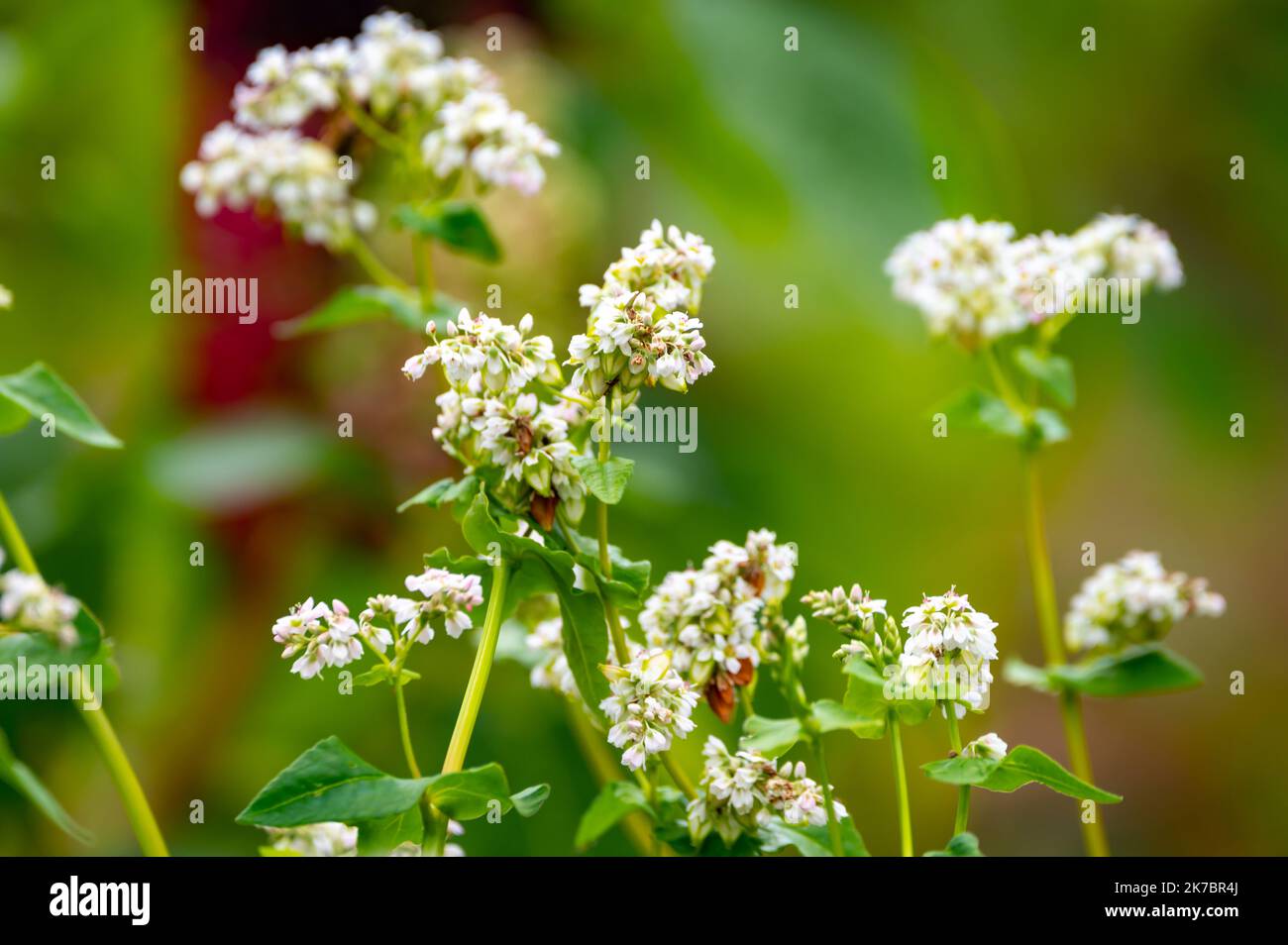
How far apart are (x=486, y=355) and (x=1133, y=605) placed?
1.16 feet

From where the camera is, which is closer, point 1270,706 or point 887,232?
Answer: point 887,232

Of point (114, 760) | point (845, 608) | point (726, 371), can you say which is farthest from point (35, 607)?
point (726, 371)

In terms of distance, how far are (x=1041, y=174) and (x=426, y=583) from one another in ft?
3.81

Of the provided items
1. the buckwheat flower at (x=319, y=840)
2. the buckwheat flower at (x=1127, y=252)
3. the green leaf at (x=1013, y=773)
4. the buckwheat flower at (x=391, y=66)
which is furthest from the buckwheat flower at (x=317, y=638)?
the buckwheat flower at (x=1127, y=252)

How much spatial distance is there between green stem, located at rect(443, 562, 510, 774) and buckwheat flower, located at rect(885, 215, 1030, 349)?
29 cm

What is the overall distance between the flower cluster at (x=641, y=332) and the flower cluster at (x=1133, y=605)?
0.29m

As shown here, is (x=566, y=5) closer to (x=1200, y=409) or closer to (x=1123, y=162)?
(x=1123, y=162)

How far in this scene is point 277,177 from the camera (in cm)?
67

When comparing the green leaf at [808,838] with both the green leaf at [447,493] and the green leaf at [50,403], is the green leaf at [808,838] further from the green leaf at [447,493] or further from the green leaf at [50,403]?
the green leaf at [50,403]

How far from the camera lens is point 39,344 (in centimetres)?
112

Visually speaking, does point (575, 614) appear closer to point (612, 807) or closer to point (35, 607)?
point (612, 807)

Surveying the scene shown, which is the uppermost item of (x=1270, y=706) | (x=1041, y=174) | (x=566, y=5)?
(x=566, y=5)

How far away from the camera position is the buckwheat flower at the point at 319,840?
50 cm
